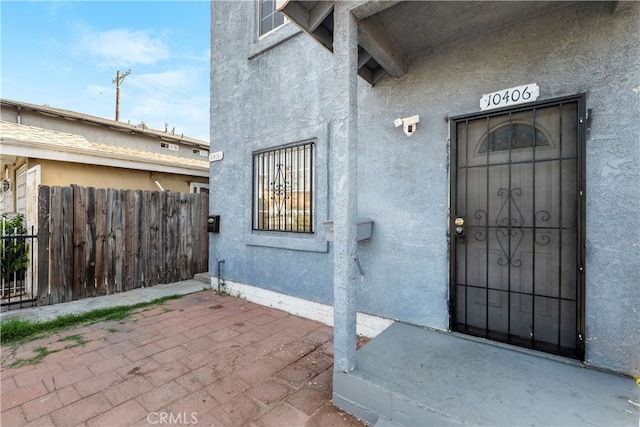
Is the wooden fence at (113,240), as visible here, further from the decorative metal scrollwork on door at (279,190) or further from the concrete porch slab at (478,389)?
the concrete porch slab at (478,389)

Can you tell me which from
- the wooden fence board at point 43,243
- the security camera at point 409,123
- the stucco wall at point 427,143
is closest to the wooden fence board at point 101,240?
the wooden fence board at point 43,243

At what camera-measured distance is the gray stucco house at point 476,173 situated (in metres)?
2.35

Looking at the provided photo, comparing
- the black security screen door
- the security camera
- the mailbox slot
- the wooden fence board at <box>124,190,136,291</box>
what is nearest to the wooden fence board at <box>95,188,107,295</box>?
the wooden fence board at <box>124,190,136,291</box>

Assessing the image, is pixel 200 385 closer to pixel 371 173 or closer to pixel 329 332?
pixel 329 332

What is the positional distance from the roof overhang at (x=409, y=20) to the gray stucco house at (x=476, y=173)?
0.06 feet

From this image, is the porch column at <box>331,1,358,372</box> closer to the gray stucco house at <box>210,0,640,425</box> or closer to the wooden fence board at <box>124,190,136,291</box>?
the gray stucco house at <box>210,0,640,425</box>

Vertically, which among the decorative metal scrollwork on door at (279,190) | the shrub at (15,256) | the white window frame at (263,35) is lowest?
the shrub at (15,256)

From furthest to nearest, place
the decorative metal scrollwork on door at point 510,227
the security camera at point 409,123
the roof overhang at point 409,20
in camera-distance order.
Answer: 1. the security camera at point 409,123
2. the decorative metal scrollwork on door at point 510,227
3. the roof overhang at point 409,20

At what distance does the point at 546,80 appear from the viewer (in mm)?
2611

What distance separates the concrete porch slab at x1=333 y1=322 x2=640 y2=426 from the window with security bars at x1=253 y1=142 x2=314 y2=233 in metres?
2.40

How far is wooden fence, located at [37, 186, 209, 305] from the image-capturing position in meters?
4.99

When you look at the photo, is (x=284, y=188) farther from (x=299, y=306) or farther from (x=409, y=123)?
(x=409, y=123)

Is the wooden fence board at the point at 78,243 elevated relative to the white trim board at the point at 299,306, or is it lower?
elevated

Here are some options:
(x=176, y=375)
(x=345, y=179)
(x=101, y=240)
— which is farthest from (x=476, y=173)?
(x=101, y=240)
